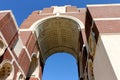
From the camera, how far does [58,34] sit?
2239 centimetres

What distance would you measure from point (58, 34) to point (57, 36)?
1.13ft

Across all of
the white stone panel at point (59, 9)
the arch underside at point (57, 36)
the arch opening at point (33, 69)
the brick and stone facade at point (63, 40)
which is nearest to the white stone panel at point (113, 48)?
the brick and stone facade at point (63, 40)

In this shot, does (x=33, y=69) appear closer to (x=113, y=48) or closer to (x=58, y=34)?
(x=58, y=34)

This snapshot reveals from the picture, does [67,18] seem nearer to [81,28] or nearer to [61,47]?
[81,28]

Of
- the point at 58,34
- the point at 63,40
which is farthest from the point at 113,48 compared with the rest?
the point at 63,40

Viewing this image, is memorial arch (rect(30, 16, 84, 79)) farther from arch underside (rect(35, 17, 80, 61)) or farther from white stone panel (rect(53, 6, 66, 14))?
white stone panel (rect(53, 6, 66, 14))

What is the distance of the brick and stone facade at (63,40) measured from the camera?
34.8ft

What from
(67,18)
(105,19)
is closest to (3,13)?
(105,19)

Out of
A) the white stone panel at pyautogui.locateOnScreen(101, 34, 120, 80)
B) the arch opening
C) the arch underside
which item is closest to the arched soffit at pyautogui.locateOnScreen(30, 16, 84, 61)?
the arch underside

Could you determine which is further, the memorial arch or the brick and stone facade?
the memorial arch

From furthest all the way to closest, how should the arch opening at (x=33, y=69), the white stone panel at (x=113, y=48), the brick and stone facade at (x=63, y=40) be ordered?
the arch opening at (x=33, y=69)
the brick and stone facade at (x=63, y=40)
the white stone panel at (x=113, y=48)

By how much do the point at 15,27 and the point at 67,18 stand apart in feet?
23.2

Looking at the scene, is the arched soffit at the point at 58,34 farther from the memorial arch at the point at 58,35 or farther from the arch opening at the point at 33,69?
the arch opening at the point at 33,69

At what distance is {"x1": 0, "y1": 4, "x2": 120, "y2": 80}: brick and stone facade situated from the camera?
1060 cm
